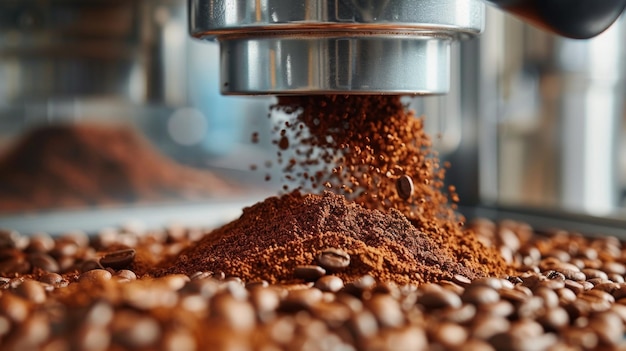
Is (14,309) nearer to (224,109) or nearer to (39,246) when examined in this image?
(39,246)

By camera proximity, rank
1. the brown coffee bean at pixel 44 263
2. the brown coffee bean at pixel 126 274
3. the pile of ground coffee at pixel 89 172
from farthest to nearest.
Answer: the pile of ground coffee at pixel 89 172, the brown coffee bean at pixel 44 263, the brown coffee bean at pixel 126 274

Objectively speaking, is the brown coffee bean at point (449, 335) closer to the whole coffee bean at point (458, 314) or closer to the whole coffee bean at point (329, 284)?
the whole coffee bean at point (458, 314)

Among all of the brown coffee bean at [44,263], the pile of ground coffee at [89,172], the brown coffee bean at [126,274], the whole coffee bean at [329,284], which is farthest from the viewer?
the pile of ground coffee at [89,172]

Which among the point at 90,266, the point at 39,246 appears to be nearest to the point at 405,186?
the point at 90,266

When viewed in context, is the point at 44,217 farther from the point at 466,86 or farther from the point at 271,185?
the point at 466,86

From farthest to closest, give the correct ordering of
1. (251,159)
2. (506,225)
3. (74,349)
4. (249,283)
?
(251,159), (506,225), (249,283), (74,349)

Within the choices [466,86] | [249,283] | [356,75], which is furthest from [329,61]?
[466,86]

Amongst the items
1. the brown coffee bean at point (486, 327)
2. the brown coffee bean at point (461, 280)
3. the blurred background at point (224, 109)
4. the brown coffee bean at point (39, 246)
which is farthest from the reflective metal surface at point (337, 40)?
the blurred background at point (224, 109)
